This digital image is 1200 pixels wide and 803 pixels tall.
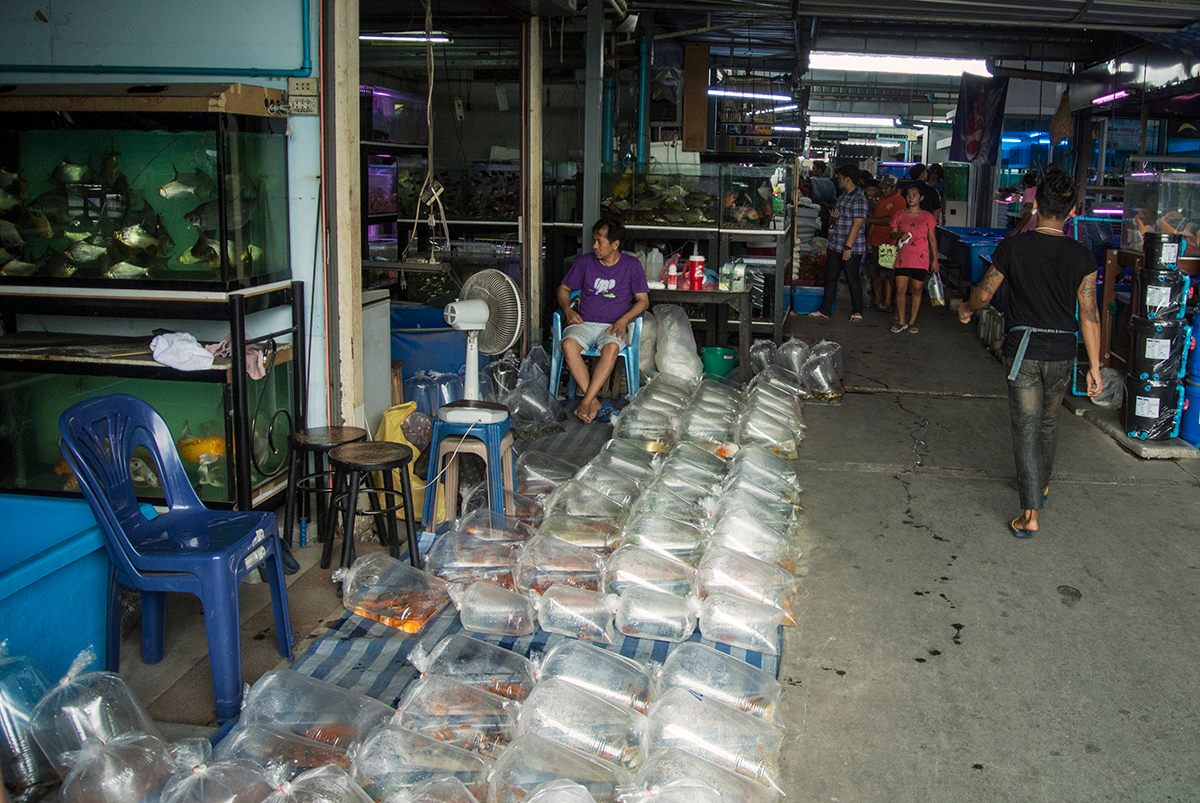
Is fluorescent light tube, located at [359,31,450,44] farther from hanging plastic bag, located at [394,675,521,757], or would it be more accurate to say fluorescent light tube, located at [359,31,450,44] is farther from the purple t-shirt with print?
hanging plastic bag, located at [394,675,521,757]

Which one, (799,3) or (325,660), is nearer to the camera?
(325,660)

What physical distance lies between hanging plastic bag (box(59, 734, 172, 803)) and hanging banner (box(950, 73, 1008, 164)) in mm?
14308

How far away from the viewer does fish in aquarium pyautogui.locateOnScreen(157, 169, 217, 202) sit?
480cm

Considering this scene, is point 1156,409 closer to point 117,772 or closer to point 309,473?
point 309,473

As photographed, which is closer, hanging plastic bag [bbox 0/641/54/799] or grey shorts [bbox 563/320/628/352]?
hanging plastic bag [bbox 0/641/54/799]

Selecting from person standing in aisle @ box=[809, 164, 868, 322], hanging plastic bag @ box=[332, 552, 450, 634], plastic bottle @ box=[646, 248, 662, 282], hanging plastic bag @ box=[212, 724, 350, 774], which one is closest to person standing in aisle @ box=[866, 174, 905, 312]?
person standing in aisle @ box=[809, 164, 868, 322]

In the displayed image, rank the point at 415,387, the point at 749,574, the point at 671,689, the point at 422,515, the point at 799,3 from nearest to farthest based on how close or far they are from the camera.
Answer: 1. the point at 671,689
2. the point at 749,574
3. the point at 422,515
4. the point at 415,387
5. the point at 799,3

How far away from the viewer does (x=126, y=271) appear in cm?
486

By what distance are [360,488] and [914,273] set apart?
27.9ft

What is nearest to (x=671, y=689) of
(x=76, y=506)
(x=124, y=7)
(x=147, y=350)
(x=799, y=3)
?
(x=76, y=506)

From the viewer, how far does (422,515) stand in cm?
550

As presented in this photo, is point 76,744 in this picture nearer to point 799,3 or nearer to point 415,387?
point 415,387

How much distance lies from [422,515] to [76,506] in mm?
1905

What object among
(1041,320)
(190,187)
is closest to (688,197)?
(1041,320)
